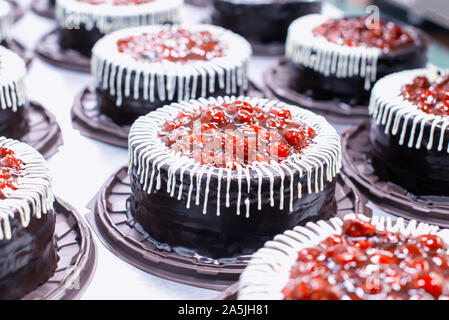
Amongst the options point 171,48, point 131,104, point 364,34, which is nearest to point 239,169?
point 131,104

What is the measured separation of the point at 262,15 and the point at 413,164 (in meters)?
1.94

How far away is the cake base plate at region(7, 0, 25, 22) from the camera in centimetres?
470

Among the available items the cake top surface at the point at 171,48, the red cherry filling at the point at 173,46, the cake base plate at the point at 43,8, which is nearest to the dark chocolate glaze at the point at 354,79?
the cake top surface at the point at 171,48

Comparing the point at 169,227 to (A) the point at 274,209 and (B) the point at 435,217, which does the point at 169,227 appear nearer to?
(A) the point at 274,209

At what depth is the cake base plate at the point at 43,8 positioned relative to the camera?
484cm

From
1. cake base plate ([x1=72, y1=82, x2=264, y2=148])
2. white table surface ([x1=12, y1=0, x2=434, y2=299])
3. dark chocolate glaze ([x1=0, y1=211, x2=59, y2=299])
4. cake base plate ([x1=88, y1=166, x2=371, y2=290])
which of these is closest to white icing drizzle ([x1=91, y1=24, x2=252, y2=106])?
cake base plate ([x1=72, y1=82, x2=264, y2=148])

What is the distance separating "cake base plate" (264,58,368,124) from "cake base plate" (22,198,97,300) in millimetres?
1608

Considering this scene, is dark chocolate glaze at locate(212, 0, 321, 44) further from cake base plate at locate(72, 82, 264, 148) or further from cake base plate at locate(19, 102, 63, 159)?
cake base plate at locate(19, 102, 63, 159)

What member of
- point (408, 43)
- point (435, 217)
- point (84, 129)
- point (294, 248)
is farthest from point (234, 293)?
point (408, 43)

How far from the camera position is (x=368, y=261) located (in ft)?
5.93

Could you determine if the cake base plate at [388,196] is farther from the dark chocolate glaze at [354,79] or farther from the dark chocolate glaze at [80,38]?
the dark chocolate glaze at [80,38]

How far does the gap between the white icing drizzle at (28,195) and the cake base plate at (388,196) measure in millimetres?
1447

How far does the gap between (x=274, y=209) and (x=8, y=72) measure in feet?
5.29

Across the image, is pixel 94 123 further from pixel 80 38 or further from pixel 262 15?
pixel 262 15
